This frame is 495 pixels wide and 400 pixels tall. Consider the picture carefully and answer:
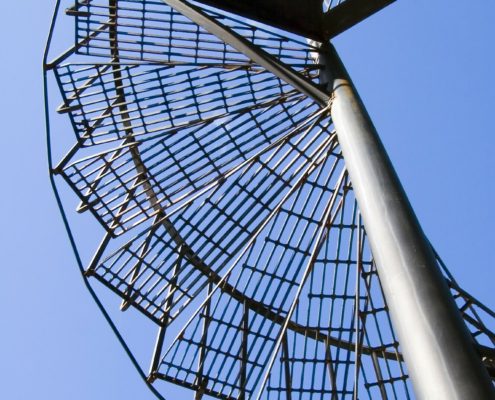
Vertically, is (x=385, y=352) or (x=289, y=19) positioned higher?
(x=289, y=19)

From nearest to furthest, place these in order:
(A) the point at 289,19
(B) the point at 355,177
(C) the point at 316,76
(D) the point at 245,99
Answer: (B) the point at 355,177
(A) the point at 289,19
(C) the point at 316,76
(D) the point at 245,99

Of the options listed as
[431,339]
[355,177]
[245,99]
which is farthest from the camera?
[245,99]

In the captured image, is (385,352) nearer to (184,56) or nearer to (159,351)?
(159,351)

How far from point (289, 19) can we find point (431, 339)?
20.2 ft

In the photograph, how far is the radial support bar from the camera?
539 cm

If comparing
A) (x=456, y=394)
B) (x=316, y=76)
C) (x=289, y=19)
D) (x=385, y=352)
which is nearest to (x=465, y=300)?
(x=385, y=352)

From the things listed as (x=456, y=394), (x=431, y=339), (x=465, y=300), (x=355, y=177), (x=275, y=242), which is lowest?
(x=456, y=394)

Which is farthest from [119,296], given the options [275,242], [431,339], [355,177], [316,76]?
[431,339]

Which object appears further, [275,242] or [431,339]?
[275,242]

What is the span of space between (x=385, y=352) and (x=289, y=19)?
747cm

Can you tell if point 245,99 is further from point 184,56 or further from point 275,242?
point 275,242

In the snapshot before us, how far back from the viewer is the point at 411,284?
6.20m

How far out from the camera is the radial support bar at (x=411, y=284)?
5387 mm

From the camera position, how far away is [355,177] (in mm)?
7754
